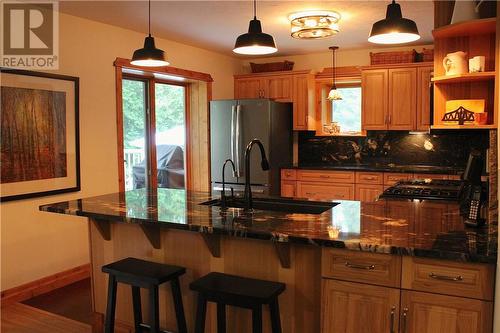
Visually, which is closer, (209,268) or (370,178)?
(209,268)

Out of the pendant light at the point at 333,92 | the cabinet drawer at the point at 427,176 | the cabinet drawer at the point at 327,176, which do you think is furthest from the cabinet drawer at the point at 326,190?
the pendant light at the point at 333,92

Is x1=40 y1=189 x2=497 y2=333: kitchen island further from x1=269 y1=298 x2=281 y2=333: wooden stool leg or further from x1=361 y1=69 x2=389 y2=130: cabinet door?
x1=361 y1=69 x2=389 y2=130: cabinet door

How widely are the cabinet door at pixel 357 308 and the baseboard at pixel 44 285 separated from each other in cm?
276

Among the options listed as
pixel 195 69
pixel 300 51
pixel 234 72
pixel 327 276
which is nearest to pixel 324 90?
pixel 300 51

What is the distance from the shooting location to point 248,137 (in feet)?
18.4

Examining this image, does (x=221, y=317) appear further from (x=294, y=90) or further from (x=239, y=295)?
(x=294, y=90)

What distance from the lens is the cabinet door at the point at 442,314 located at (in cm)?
185

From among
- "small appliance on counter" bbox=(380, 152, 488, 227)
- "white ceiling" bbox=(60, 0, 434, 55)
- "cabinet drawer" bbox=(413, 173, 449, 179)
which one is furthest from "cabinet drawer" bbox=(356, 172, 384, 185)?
"white ceiling" bbox=(60, 0, 434, 55)

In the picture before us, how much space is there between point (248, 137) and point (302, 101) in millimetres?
894

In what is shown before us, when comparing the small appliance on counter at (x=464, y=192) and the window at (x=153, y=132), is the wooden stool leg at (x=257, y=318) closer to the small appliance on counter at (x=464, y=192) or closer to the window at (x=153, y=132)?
the small appliance on counter at (x=464, y=192)

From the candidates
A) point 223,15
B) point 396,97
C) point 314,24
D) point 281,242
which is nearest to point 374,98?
point 396,97

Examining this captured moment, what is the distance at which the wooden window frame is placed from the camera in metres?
4.63

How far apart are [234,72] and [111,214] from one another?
416 cm

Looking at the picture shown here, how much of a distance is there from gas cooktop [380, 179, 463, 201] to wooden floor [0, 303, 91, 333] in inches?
96.0
